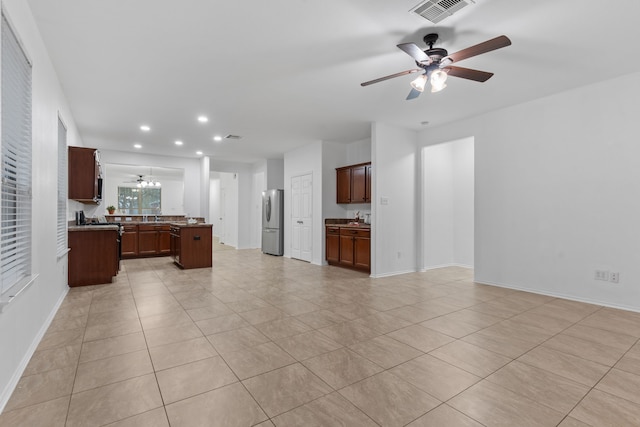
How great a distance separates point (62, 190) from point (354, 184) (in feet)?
15.6

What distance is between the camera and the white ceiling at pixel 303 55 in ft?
8.11

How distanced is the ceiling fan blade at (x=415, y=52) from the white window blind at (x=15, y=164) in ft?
8.86

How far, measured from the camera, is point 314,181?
696 centimetres

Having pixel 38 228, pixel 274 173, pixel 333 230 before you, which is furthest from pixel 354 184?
pixel 38 228

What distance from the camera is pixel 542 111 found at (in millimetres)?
4285

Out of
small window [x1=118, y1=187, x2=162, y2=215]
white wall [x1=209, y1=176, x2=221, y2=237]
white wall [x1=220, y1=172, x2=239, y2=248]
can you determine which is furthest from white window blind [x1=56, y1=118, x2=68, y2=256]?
white wall [x1=209, y1=176, x2=221, y2=237]

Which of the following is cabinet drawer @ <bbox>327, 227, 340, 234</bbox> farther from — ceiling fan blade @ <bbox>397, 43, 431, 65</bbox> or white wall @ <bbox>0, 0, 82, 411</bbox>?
white wall @ <bbox>0, 0, 82, 411</bbox>

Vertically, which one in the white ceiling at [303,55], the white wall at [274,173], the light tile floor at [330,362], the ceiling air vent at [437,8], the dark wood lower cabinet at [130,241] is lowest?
the light tile floor at [330,362]

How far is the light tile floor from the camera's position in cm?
171

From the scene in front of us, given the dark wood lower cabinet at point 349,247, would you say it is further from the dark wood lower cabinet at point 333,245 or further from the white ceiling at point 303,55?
the white ceiling at point 303,55

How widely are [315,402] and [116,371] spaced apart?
143cm

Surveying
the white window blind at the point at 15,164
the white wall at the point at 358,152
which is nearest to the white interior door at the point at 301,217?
the white wall at the point at 358,152

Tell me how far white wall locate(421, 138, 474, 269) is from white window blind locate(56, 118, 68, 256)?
19.2 feet

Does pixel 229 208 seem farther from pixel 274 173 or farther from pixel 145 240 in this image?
pixel 145 240
